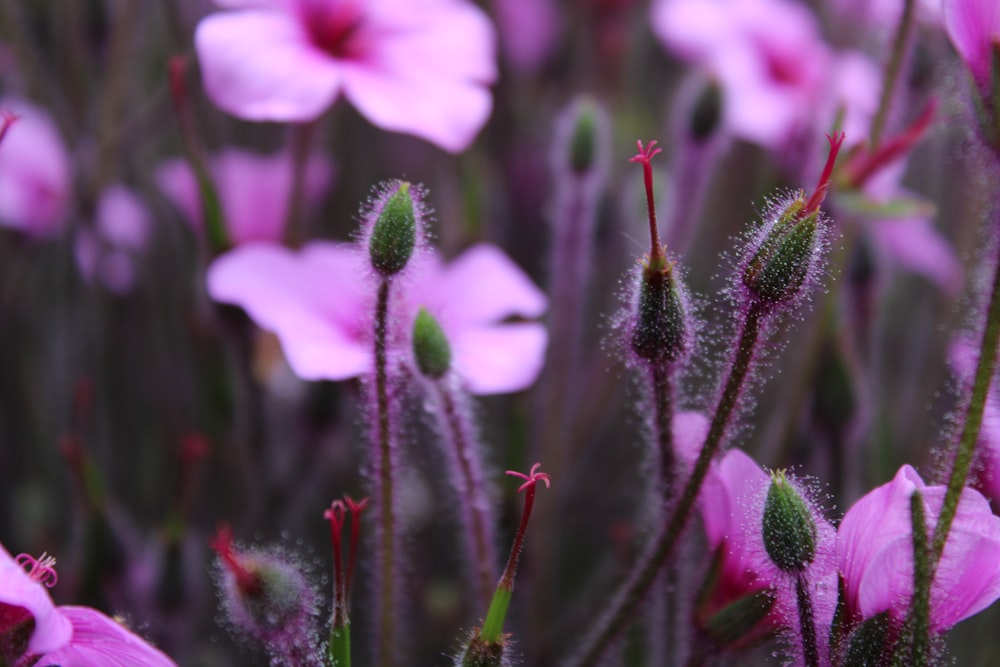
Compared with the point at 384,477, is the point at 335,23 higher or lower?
higher

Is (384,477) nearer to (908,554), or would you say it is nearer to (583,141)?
(908,554)

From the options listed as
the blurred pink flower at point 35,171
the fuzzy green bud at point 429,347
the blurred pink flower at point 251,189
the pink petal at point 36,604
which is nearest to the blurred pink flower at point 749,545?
the fuzzy green bud at point 429,347

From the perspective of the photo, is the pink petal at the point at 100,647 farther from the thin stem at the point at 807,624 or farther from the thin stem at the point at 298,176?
the thin stem at the point at 298,176

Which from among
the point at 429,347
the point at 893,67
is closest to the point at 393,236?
the point at 429,347

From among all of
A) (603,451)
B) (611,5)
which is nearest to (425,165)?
(611,5)

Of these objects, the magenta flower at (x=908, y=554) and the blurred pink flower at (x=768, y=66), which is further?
Answer: the blurred pink flower at (x=768, y=66)
